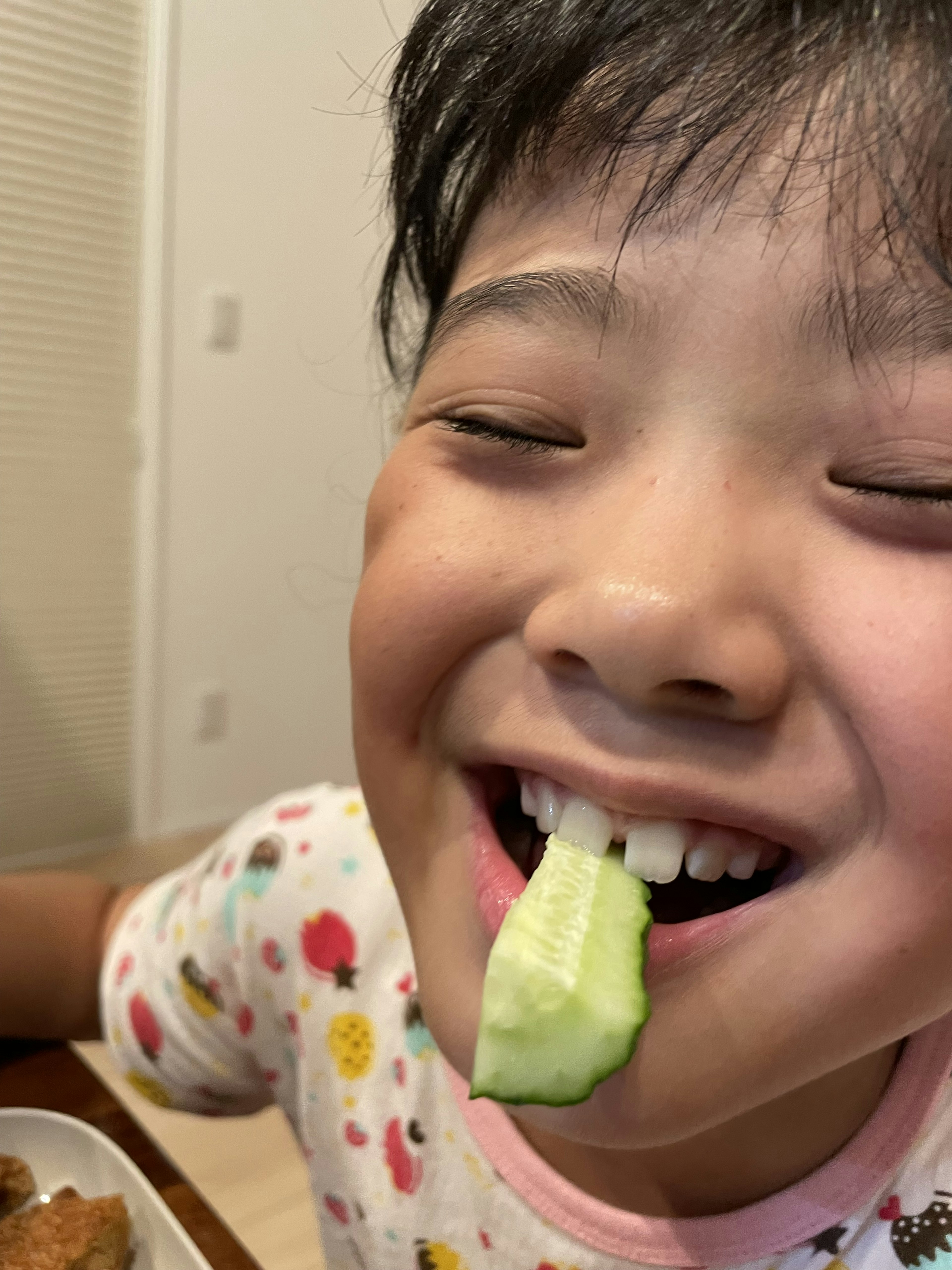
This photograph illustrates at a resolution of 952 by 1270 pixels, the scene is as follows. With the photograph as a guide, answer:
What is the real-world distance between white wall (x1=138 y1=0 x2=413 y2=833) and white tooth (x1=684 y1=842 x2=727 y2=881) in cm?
212

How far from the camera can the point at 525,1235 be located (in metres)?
0.69

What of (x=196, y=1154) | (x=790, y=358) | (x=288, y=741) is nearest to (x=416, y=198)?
(x=790, y=358)

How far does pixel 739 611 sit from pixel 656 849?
0.14 m

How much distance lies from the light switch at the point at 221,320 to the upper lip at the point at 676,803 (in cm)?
245

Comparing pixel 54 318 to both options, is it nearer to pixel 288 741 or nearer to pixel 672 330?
pixel 288 741

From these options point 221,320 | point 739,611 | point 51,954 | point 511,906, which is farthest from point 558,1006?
point 221,320

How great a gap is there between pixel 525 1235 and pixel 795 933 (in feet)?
1.25

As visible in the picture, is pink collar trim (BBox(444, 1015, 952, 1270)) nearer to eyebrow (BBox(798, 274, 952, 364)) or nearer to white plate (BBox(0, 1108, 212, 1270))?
white plate (BBox(0, 1108, 212, 1270))

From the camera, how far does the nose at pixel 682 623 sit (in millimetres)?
449

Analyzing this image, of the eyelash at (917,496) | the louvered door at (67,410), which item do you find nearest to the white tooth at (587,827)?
the eyelash at (917,496)

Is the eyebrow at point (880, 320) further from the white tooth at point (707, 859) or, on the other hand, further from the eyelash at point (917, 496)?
the white tooth at point (707, 859)

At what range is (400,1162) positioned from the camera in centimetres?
77

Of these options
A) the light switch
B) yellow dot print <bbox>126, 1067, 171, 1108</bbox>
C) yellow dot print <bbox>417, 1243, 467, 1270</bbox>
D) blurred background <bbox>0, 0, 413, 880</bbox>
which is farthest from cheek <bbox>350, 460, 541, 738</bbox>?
the light switch

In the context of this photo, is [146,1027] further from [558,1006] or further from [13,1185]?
[558,1006]
